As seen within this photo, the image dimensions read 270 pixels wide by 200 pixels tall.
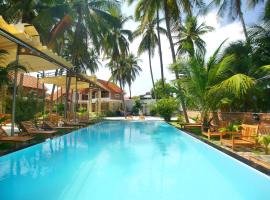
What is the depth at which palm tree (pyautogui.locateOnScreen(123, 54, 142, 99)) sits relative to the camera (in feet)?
159

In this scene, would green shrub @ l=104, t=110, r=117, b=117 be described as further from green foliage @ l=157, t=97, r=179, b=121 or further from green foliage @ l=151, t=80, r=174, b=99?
green foliage @ l=157, t=97, r=179, b=121

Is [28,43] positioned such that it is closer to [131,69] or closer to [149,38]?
[149,38]

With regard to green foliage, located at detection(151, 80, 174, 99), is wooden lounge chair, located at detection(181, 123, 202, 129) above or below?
below

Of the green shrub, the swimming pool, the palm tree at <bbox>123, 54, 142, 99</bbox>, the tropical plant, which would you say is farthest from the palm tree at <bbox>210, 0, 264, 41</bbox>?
the palm tree at <bbox>123, 54, 142, 99</bbox>

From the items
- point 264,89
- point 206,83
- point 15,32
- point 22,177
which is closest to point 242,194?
point 22,177

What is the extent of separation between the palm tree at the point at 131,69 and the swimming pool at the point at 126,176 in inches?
1530

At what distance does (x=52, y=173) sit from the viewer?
678 centimetres

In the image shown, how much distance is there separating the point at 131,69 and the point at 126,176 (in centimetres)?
4357

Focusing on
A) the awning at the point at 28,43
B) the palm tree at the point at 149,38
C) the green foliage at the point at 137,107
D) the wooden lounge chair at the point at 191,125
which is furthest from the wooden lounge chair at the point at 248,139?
the green foliage at the point at 137,107

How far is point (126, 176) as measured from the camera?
6.66 meters

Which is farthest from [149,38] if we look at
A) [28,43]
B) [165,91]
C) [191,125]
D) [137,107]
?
[28,43]

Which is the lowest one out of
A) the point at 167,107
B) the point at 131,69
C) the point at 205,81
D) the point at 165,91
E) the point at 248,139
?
the point at 248,139

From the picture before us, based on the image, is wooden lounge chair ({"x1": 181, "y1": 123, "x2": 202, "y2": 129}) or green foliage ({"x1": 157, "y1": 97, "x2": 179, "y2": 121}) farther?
green foliage ({"x1": 157, "y1": 97, "x2": 179, "y2": 121})

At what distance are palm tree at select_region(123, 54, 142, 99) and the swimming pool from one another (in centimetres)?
3887
